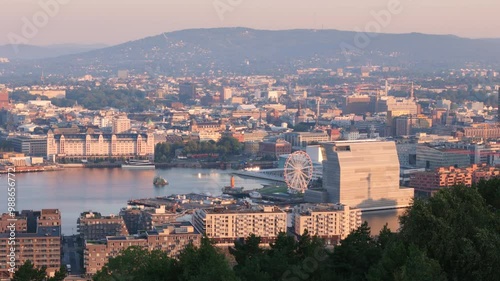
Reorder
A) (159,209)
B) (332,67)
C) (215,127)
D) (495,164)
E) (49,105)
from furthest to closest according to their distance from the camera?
(332,67) → (49,105) → (215,127) → (495,164) → (159,209)

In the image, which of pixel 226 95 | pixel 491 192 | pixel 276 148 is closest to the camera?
pixel 491 192

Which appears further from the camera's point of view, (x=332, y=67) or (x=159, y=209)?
(x=332, y=67)

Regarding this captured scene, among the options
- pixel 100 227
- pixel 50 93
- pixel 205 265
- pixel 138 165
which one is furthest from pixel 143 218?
pixel 50 93

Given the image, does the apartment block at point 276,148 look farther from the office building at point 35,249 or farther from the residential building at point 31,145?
the office building at point 35,249

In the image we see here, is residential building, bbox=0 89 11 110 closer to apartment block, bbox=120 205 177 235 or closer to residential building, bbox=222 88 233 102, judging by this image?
residential building, bbox=222 88 233 102

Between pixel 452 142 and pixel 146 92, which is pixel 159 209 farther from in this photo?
pixel 146 92

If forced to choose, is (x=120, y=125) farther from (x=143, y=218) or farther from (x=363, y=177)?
(x=143, y=218)

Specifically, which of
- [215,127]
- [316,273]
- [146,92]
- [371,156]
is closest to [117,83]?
[146,92]
